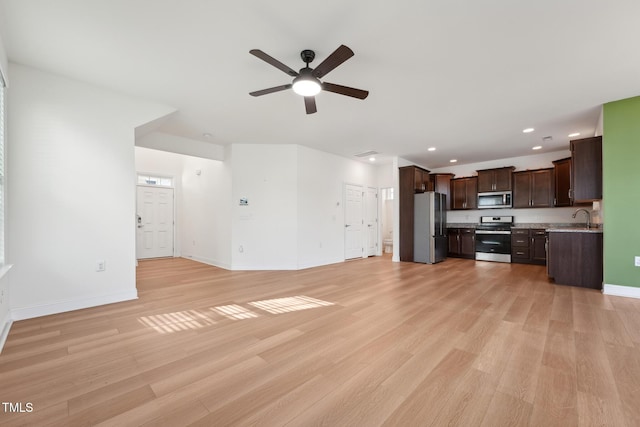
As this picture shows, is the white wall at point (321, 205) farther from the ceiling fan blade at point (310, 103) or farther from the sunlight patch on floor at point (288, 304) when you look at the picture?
the ceiling fan blade at point (310, 103)

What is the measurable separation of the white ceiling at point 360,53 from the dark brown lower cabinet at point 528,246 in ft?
9.09

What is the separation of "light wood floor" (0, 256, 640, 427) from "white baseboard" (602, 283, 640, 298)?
25 cm

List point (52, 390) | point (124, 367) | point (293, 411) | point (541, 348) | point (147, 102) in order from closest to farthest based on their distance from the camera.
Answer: point (293, 411) < point (52, 390) < point (124, 367) < point (541, 348) < point (147, 102)

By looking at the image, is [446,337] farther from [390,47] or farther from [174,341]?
[390,47]

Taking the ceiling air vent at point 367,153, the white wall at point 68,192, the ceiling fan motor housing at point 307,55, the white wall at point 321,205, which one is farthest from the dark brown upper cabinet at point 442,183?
the white wall at point 68,192

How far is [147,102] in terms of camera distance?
3770 mm

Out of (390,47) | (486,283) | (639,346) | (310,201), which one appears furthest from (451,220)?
(390,47)

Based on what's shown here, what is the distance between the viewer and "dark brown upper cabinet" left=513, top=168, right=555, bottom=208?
6.39m

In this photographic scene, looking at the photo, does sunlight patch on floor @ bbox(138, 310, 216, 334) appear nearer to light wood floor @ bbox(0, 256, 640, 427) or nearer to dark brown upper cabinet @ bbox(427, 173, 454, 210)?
light wood floor @ bbox(0, 256, 640, 427)

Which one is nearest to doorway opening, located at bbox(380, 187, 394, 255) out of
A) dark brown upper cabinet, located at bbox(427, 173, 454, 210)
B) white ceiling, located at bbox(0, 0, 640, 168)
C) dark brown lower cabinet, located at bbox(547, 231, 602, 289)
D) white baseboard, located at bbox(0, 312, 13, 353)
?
dark brown upper cabinet, located at bbox(427, 173, 454, 210)

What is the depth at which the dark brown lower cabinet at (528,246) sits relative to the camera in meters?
6.25

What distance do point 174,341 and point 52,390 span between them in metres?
0.79

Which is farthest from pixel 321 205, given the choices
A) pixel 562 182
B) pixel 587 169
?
pixel 562 182

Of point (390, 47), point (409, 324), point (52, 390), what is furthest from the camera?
point (409, 324)
